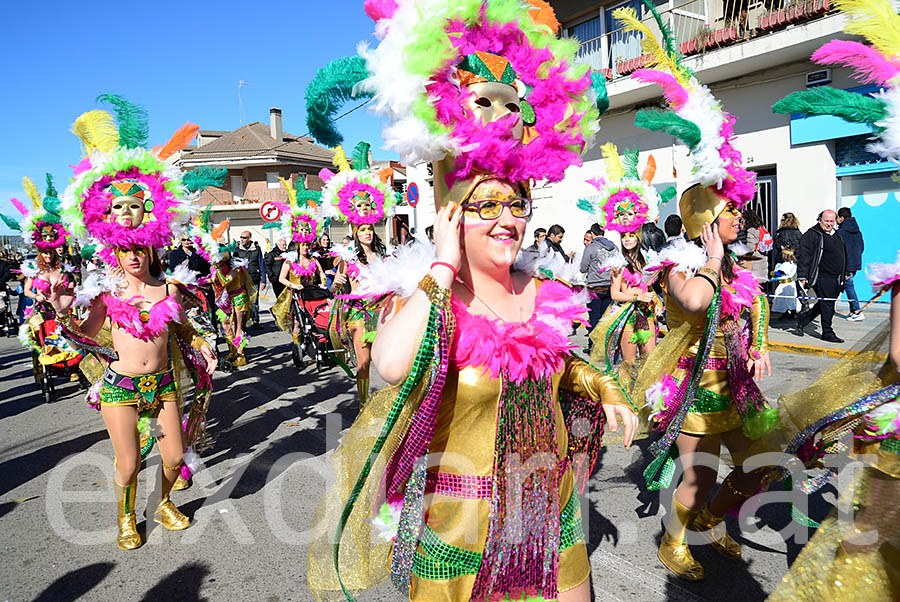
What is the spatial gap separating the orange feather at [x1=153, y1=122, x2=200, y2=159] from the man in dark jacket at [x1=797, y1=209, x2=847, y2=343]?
8825 mm

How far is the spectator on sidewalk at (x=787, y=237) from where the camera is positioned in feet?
35.1

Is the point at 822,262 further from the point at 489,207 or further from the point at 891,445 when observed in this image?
the point at 489,207

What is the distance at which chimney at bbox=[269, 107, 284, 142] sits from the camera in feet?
123

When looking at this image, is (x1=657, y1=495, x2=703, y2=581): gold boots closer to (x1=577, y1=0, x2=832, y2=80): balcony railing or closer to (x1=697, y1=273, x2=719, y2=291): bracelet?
(x1=697, y1=273, x2=719, y2=291): bracelet

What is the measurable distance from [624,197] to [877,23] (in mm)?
3685

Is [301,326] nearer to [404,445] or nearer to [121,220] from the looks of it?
[121,220]

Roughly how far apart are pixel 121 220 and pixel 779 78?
12.9m

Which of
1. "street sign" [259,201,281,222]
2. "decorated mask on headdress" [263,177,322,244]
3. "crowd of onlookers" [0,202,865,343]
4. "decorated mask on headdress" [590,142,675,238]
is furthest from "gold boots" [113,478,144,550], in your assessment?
"street sign" [259,201,281,222]

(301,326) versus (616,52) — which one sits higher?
(616,52)

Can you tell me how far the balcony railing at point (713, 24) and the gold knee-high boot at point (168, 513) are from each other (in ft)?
32.5

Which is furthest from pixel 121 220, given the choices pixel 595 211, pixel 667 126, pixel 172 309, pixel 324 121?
pixel 595 211

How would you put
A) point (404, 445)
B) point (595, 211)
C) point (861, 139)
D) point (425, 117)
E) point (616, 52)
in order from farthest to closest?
point (616, 52) < point (861, 139) < point (595, 211) < point (404, 445) < point (425, 117)

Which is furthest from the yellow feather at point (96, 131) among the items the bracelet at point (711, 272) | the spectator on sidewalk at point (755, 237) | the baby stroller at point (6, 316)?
the baby stroller at point (6, 316)

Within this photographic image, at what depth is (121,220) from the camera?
3.88 m
